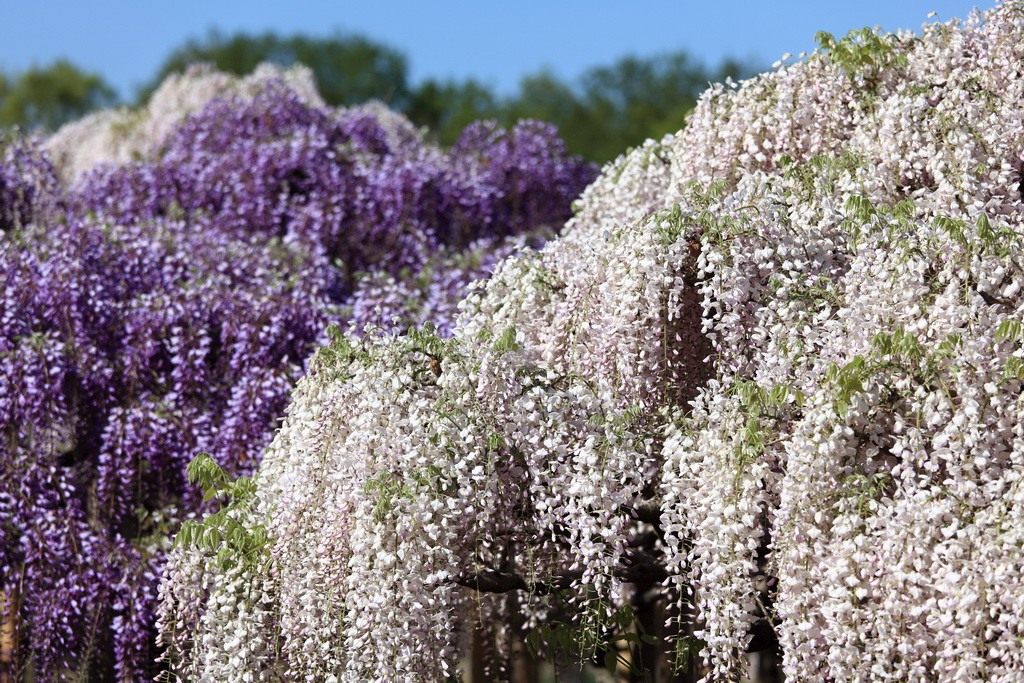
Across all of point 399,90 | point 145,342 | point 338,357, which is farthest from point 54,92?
point 338,357

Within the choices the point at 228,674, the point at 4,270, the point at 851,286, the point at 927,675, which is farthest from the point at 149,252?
the point at 927,675

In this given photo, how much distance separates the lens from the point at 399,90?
55125 millimetres

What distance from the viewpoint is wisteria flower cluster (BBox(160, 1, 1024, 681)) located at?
6.44 metres

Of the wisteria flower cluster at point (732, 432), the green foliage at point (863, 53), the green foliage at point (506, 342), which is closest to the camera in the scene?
the wisteria flower cluster at point (732, 432)

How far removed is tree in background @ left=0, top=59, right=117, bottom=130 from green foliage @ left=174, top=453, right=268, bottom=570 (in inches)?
2051

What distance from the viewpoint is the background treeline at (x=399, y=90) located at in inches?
2172

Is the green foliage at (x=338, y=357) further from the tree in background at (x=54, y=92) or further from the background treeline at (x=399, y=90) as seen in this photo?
the tree in background at (x=54, y=92)

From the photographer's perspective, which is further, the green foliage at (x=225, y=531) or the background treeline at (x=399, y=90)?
the background treeline at (x=399, y=90)

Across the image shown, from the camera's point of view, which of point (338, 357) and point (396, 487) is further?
A: point (338, 357)

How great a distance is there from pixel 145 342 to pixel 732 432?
5.52 m

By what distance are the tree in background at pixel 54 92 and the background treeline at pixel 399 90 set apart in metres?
0.04

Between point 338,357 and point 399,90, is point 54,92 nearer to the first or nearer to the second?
point 399,90

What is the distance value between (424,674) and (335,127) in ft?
34.1

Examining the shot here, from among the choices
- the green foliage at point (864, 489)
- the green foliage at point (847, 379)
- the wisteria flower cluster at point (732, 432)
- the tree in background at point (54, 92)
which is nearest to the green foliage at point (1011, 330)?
the wisteria flower cluster at point (732, 432)
